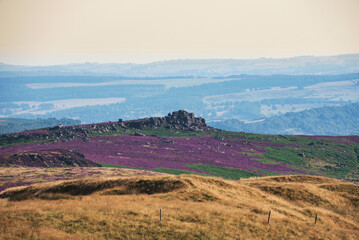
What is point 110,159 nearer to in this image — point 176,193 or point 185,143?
point 185,143

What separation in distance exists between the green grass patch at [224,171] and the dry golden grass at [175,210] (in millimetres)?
63526

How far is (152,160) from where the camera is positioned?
433ft

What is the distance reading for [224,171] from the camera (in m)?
125

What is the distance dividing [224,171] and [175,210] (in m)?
86.4

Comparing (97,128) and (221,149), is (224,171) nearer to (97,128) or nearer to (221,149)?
(221,149)

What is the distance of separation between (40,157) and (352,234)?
91.1m

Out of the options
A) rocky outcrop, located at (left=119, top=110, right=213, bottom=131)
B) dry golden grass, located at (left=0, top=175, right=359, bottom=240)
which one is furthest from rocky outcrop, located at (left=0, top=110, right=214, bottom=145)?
dry golden grass, located at (left=0, top=175, right=359, bottom=240)

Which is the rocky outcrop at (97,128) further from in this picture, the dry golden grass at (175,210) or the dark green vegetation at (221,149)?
the dry golden grass at (175,210)

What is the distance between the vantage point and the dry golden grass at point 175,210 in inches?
1405

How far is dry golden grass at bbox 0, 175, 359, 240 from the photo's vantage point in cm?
3569

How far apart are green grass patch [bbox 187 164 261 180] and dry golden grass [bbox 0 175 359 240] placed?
63.5 m

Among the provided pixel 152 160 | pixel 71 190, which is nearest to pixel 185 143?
pixel 152 160

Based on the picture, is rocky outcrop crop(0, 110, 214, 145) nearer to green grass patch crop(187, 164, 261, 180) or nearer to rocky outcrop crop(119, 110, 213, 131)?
rocky outcrop crop(119, 110, 213, 131)

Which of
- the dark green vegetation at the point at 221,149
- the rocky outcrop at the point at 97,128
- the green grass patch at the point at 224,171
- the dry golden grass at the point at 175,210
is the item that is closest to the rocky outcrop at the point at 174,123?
the rocky outcrop at the point at 97,128
